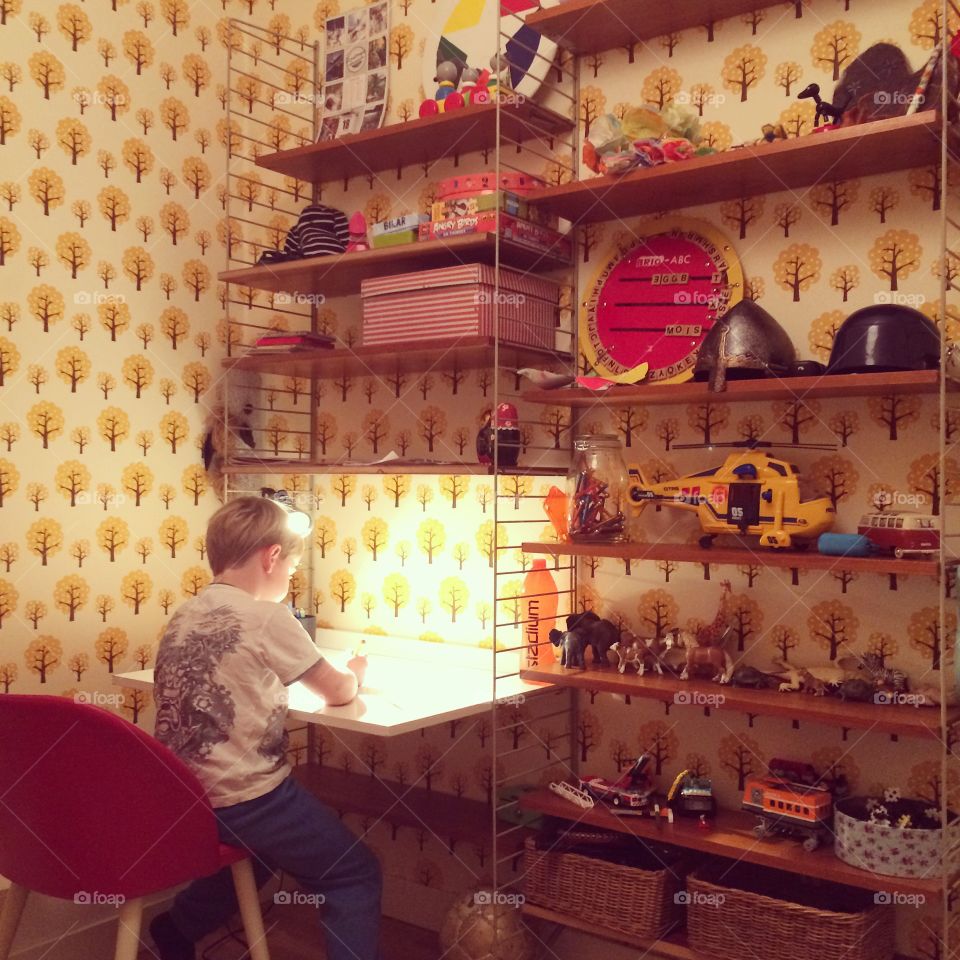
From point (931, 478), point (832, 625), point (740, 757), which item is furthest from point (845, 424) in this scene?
point (740, 757)

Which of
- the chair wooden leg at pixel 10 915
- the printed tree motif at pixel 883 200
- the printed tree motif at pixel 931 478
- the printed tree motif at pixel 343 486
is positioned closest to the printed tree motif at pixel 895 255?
the printed tree motif at pixel 883 200

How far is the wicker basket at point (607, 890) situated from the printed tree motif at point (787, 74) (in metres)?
1.64

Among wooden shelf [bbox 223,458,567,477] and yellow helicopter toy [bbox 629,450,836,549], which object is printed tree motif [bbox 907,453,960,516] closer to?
yellow helicopter toy [bbox 629,450,836,549]

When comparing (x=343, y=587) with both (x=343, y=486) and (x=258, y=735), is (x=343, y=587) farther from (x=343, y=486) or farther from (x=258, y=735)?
(x=258, y=735)

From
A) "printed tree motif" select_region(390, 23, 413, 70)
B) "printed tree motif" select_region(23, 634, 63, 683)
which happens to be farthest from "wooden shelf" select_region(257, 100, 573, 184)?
"printed tree motif" select_region(23, 634, 63, 683)

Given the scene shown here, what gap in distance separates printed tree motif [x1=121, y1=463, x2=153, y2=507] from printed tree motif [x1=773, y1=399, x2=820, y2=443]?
5.41 feet

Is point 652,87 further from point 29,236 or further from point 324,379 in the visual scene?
point 29,236

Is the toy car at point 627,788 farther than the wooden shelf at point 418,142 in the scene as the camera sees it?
No

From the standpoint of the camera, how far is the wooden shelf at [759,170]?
1.75 m

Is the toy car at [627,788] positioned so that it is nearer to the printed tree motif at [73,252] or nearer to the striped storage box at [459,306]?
the striped storage box at [459,306]

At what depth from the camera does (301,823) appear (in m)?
1.90

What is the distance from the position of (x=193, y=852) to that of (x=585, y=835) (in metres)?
0.83

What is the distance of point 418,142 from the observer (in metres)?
2.52

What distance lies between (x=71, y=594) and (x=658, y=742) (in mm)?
1493
